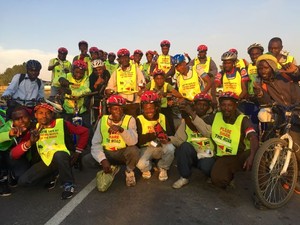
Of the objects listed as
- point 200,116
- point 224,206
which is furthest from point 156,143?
point 224,206

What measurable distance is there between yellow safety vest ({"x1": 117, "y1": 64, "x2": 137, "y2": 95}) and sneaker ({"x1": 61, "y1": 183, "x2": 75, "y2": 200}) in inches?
114

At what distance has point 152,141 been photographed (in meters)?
5.54

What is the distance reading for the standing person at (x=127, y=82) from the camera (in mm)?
7145

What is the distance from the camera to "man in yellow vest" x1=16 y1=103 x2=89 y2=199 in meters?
4.79

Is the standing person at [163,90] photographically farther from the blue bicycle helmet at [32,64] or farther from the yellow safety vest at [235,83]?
the blue bicycle helmet at [32,64]

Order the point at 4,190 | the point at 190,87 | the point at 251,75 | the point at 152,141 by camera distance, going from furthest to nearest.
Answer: the point at 251,75, the point at 190,87, the point at 152,141, the point at 4,190

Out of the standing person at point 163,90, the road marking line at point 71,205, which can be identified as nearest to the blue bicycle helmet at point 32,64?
the standing person at point 163,90

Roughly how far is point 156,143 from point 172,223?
1.86 meters

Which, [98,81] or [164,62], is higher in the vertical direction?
[164,62]

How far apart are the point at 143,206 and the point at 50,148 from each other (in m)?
1.72

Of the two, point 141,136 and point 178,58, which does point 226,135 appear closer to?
point 141,136

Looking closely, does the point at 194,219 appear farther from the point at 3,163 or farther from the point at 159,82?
the point at 159,82

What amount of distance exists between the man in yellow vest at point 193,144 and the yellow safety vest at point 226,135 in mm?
169

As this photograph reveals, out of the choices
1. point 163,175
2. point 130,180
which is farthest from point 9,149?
point 163,175
